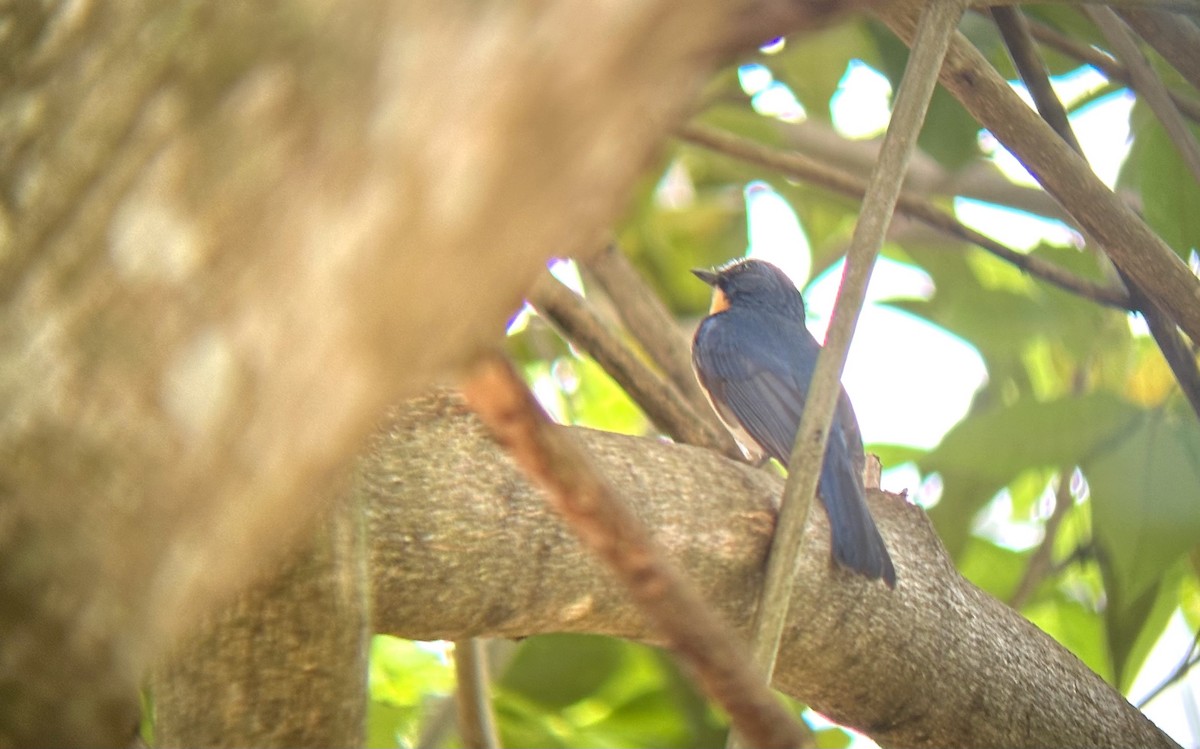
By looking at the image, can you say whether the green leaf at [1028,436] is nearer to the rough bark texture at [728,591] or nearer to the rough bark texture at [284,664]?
the rough bark texture at [728,591]

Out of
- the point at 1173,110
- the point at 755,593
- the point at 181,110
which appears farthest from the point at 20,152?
the point at 1173,110

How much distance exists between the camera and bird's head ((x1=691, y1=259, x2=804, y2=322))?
15.1ft

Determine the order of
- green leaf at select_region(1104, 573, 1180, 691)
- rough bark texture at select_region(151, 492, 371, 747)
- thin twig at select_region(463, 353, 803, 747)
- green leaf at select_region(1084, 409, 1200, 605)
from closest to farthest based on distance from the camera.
Answer: thin twig at select_region(463, 353, 803, 747)
rough bark texture at select_region(151, 492, 371, 747)
green leaf at select_region(1084, 409, 1200, 605)
green leaf at select_region(1104, 573, 1180, 691)

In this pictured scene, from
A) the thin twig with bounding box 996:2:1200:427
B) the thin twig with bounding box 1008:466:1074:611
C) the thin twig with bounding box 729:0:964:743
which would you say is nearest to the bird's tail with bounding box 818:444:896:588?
the thin twig with bounding box 729:0:964:743

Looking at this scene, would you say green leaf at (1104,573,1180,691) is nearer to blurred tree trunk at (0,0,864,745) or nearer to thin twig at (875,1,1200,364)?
thin twig at (875,1,1200,364)

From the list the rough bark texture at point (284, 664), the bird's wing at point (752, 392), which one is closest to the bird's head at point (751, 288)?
the bird's wing at point (752, 392)

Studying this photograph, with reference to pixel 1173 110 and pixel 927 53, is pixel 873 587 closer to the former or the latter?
pixel 927 53

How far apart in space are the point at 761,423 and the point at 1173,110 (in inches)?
67.1

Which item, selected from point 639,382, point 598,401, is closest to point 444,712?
point 639,382

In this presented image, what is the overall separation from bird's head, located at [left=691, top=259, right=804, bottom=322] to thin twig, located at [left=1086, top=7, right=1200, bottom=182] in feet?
7.04

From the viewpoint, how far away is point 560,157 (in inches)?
27.2

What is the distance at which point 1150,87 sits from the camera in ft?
7.84

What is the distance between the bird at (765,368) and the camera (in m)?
3.18

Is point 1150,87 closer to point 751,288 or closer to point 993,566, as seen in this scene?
point 993,566
